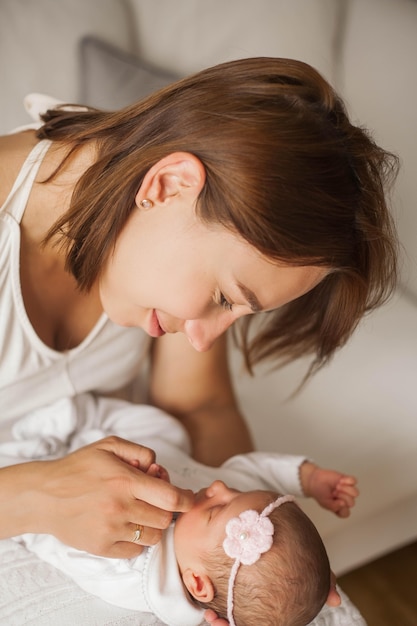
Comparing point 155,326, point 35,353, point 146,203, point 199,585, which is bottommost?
point 199,585

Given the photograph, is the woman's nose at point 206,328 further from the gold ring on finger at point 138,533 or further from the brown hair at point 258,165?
the gold ring on finger at point 138,533

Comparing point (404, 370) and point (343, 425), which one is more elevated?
point (404, 370)

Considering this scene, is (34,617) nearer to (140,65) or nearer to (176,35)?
(140,65)

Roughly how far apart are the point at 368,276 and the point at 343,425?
554mm

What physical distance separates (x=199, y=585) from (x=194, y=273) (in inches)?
21.5

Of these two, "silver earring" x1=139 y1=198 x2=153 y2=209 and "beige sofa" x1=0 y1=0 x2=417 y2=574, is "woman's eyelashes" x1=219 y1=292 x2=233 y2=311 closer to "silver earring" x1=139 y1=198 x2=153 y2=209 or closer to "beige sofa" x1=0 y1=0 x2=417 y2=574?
"silver earring" x1=139 y1=198 x2=153 y2=209

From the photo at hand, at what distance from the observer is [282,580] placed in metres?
1.09

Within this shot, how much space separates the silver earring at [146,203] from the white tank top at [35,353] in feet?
0.98

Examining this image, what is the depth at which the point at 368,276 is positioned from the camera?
49.6 inches

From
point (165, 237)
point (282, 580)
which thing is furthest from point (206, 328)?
point (282, 580)

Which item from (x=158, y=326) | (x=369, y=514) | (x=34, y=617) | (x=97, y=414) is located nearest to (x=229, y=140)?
(x=158, y=326)

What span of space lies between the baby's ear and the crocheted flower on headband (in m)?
0.08

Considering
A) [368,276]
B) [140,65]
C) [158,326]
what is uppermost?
[140,65]

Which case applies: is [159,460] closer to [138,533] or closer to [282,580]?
[138,533]
